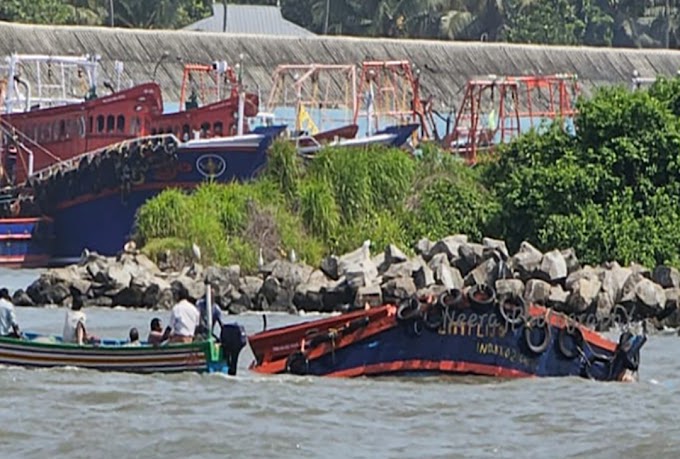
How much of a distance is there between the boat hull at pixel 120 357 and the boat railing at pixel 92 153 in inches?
1021

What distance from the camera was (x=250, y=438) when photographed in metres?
21.2

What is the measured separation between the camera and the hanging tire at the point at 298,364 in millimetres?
26047

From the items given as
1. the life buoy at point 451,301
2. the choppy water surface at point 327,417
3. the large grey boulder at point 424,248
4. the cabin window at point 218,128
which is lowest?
the choppy water surface at point 327,417

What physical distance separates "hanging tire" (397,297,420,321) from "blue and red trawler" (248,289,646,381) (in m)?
0.01

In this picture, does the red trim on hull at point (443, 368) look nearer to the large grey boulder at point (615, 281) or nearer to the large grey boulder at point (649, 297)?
the large grey boulder at point (615, 281)

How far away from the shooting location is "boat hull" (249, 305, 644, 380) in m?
25.6

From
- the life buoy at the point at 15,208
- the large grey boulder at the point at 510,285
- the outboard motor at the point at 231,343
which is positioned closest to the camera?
the outboard motor at the point at 231,343

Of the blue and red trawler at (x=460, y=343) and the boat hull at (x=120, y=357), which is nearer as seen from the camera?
the blue and red trawler at (x=460, y=343)

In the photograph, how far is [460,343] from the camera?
25625 mm

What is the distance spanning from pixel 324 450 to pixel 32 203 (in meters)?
34.5

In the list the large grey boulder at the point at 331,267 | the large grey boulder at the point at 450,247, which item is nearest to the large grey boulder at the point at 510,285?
the large grey boulder at the point at 450,247

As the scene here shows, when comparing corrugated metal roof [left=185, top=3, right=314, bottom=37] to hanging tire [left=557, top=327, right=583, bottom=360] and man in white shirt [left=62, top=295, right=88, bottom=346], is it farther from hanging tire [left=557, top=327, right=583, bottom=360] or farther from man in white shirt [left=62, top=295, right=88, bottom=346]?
hanging tire [left=557, top=327, right=583, bottom=360]

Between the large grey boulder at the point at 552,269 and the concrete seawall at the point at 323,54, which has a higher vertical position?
the concrete seawall at the point at 323,54

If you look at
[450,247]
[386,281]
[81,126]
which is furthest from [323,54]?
[386,281]
